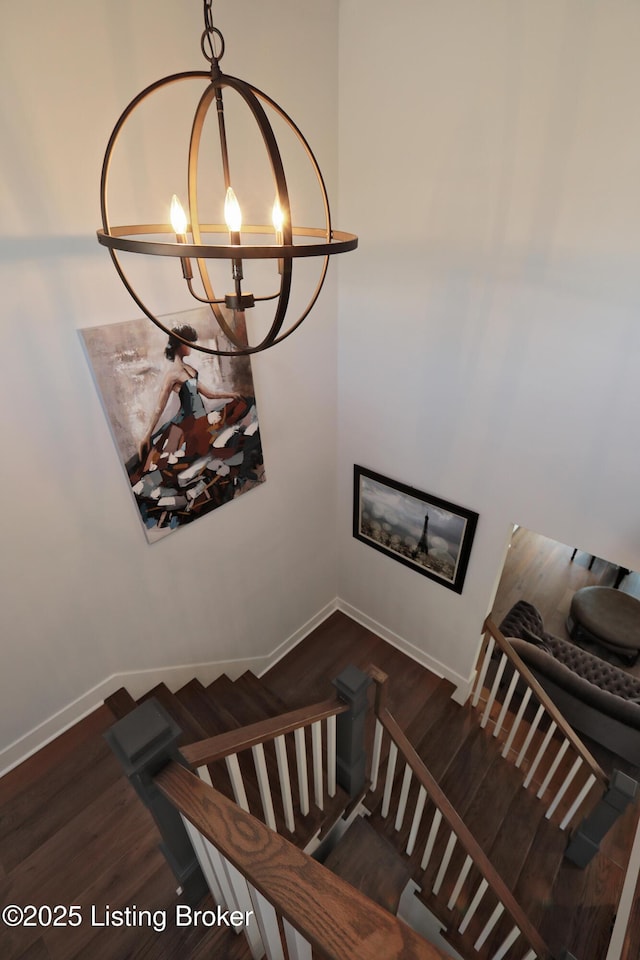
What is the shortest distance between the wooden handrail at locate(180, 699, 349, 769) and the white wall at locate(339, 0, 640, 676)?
1.75 m

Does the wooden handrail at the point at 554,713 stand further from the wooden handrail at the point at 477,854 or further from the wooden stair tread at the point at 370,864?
the wooden stair tread at the point at 370,864

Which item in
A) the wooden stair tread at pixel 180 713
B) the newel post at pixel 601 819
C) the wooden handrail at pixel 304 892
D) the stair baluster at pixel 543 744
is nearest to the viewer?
the wooden handrail at pixel 304 892

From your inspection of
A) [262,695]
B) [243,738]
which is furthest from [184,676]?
[243,738]

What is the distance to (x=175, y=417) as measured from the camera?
91.2 inches

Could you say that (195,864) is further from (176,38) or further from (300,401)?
(176,38)

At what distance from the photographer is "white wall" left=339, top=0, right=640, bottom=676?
1830mm

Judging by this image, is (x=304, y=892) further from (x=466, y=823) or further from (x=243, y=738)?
(x=466, y=823)

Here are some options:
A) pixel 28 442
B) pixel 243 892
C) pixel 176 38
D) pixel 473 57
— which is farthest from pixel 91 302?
pixel 243 892

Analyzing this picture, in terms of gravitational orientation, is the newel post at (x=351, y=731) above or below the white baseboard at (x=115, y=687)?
above

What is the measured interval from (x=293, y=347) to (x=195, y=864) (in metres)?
2.55

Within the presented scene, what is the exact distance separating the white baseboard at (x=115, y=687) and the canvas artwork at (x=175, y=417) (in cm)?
97

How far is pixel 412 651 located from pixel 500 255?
10.0 ft

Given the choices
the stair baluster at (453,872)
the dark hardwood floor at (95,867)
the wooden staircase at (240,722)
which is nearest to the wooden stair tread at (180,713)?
the wooden staircase at (240,722)

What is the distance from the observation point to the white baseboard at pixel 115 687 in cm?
→ 238
